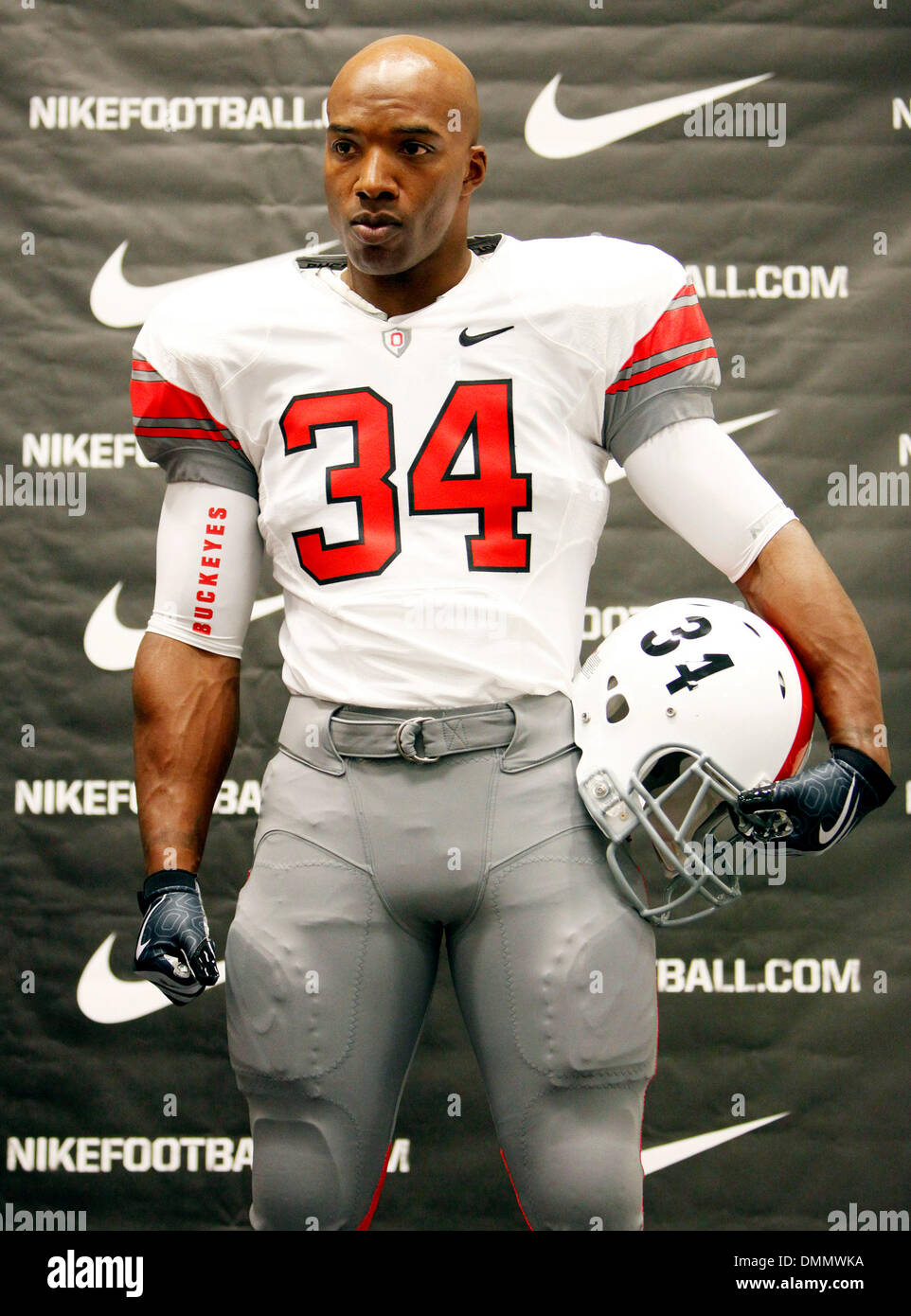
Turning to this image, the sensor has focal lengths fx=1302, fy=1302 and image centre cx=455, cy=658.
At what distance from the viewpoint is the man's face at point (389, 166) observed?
4.64 feet

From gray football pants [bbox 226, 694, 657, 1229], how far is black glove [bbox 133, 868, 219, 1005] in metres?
0.04

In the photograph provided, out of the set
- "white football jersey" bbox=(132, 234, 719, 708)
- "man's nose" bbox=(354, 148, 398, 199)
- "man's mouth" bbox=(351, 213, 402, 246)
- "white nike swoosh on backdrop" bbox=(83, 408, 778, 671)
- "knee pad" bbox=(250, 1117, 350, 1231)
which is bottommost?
"knee pad" bbox=(250, 1117, 350, 1231)

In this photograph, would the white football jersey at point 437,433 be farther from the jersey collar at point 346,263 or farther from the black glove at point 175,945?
the black glove at point 175,945

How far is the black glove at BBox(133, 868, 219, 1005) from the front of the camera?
4.65 feet

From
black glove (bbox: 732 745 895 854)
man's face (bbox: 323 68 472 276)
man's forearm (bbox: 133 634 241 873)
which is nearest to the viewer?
black glove (bbox: 732 745 895 854)

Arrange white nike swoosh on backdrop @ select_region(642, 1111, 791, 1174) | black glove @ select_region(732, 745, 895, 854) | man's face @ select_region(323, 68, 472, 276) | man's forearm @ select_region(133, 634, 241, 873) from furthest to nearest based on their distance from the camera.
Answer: white nike swoosh on backdrop @ select_region(642, 1111, 791, 1174), man's forearm @ select_region(133, 634, 241, 873), man's face @ select_region(323, 68, 472, 276), black glove @ select_region(732, 745, 895, 854)

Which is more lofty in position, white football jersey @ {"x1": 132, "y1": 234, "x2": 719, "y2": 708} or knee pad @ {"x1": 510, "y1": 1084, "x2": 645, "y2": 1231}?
white football jersey @ {"x1": 132, "y1": 234, "x2": 719, "y2": 708}

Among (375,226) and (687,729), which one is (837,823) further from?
(375,226)

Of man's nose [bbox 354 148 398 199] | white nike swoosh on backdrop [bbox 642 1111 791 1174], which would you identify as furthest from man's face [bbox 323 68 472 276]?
white nike swoosh on backdrop [bbox 642 1111 791 1174]

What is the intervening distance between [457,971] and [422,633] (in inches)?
14.8

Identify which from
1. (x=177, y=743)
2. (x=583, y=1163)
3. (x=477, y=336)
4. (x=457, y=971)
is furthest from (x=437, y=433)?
(x=583, y=1163)

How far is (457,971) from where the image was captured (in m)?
1.44

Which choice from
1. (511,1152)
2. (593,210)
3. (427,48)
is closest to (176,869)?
(511,1152)

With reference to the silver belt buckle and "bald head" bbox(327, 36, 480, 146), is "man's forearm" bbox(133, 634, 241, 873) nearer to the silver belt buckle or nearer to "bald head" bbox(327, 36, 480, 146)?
the silver belt buckle
